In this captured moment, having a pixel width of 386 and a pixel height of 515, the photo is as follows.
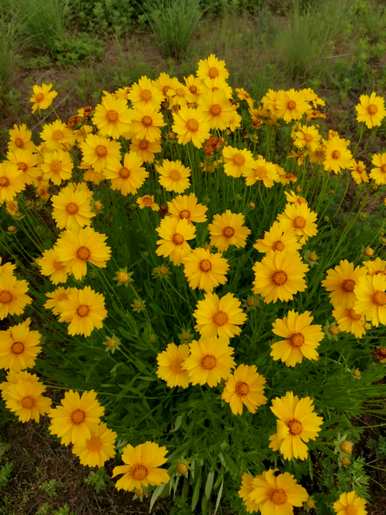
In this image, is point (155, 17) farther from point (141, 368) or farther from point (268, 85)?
point (141, 368)

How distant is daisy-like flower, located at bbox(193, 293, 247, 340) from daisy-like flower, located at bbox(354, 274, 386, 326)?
0.42 m

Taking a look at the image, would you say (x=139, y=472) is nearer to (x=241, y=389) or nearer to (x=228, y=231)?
(x=241, y=389)

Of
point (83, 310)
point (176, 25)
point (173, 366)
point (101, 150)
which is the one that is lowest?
point (173, 366)

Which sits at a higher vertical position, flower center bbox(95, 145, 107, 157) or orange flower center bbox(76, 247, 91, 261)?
flower center bbox(95, 145, 107, 157)

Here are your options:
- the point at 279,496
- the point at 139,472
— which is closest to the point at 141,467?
the point at 139,472

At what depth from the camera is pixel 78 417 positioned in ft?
5.60

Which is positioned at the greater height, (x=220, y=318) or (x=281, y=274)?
(x=281, y=274)

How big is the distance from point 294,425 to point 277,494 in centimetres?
24

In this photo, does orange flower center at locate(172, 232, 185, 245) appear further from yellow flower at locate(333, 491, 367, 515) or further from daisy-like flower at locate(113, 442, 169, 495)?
yellow flower at locate(333, 491, 367, 515)

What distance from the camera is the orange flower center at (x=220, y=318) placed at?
179 cm

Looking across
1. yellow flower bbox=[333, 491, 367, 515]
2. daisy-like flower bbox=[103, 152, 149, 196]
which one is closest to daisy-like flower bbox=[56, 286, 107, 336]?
daisy-like flower bbox=[103, 152, 149, 196]

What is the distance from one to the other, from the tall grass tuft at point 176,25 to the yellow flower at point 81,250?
9.83 ft

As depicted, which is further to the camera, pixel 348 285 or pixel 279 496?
pixel 348 285

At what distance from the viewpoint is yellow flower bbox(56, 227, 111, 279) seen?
6.02 feet
